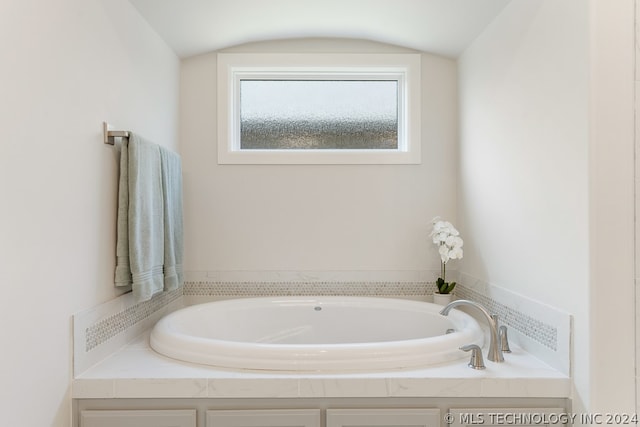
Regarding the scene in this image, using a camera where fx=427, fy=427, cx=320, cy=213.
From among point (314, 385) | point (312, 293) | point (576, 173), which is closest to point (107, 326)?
point (314, 385)

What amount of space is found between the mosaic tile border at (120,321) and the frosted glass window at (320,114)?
43.3 inches

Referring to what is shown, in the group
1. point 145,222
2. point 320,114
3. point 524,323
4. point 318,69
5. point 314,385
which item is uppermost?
point 318,69

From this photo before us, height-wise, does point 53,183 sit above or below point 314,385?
above

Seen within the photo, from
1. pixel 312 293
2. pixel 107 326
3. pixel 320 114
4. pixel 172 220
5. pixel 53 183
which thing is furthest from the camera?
pixel 320 114

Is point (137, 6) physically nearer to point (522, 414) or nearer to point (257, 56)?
point (257, 56)

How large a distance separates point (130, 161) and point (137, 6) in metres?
0.79

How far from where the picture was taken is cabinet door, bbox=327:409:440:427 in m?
1.46

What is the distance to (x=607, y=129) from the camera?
4.69 feet

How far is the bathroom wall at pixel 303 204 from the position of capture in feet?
8.73

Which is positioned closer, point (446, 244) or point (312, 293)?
point (446, 244)

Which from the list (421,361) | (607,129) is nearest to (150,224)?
(421,361)

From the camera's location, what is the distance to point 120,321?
1.84m

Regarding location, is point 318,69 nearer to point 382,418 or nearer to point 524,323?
point 524,323

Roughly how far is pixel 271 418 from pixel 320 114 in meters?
1.89
